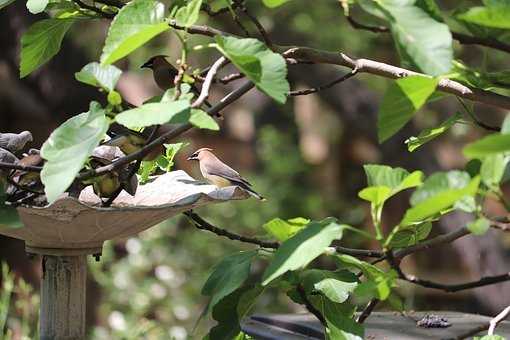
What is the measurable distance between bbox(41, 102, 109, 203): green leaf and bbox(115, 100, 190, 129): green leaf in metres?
0.03

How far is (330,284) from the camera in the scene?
112cm

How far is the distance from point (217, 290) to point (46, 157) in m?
0.28

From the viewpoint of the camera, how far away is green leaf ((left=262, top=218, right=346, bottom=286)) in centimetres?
90

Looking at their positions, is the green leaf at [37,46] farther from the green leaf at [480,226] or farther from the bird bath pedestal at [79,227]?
the green leaf at [480,226]

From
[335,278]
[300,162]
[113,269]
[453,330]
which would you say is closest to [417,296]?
[300,162]

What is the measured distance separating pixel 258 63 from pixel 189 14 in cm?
Answer: 9

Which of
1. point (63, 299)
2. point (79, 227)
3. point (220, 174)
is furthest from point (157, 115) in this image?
point (220, 174)

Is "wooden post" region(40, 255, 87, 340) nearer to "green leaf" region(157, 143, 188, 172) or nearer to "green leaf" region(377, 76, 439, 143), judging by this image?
"green leaf" region(157, 143, 188, 172)

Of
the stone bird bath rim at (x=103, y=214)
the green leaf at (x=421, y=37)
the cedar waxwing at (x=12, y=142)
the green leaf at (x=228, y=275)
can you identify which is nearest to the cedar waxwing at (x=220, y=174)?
the stone bird bath rim at (x=103, y=214)

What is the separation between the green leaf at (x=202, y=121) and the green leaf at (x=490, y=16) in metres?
0.25

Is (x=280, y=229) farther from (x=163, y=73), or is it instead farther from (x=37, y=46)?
(x=163, y=73)

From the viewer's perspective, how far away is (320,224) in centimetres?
94

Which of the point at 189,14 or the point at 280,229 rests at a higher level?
the point at 189,14

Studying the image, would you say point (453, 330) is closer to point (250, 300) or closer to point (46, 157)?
point (250, 300)
